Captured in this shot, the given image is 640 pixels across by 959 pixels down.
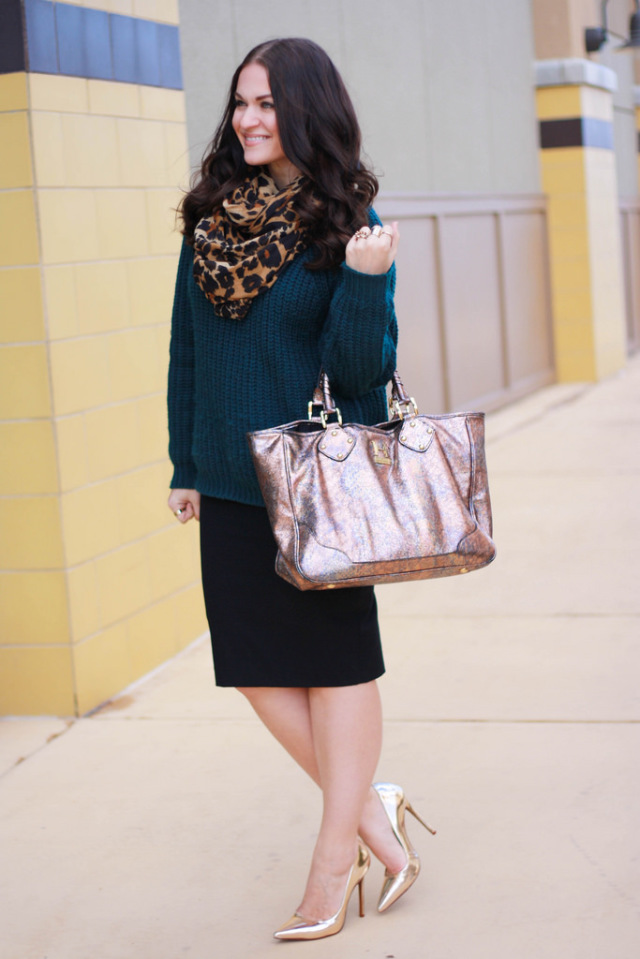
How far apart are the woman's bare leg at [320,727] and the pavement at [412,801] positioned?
0.16 metres

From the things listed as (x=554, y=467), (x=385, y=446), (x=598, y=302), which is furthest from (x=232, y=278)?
(x=598, y=302)

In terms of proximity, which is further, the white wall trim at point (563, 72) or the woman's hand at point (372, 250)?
the white wall trim at point (563, 72)

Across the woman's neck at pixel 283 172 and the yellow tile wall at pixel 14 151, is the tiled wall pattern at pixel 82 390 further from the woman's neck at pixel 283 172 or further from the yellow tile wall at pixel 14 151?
the woman's neck at pixel 283 172

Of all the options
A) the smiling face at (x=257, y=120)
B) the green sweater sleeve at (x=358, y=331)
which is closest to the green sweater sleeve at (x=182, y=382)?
the smiling face at (x=257, y=120)

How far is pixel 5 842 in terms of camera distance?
10.3 ft

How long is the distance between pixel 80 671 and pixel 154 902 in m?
1.24

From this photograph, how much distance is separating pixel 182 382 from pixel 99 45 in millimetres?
1868

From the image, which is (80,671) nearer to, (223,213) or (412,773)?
(412,773)

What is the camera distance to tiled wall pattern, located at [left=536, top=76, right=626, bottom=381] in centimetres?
1138

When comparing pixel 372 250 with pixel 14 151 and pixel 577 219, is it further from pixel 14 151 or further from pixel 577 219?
pixel 577 219

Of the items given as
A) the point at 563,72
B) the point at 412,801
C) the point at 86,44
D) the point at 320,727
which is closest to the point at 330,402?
the point at 320,727

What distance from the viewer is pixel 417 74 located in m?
8.45

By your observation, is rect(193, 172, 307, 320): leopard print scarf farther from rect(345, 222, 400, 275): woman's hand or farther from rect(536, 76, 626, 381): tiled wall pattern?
rect(536, 76, 626, 381): tiled wall pattern

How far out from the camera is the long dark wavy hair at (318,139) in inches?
94.1
